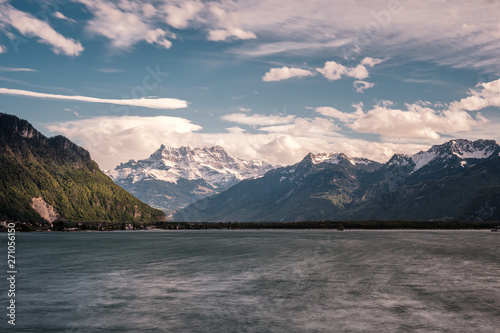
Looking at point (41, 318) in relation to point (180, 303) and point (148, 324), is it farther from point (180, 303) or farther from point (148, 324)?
point (180, 303)

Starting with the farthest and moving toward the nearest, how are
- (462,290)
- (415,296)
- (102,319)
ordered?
(462,290)
(415,296)
(102,319)

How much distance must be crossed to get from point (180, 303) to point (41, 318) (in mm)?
19025

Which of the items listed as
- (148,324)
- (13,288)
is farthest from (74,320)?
(13,288)

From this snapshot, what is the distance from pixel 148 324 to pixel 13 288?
38177 mm

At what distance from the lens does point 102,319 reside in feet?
185

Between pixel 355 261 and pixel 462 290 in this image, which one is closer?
pixel 462 290

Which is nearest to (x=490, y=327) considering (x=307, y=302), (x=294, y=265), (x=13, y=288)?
(x=307, y=302)

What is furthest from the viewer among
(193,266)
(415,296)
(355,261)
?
(355,261)

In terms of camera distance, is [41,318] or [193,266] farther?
[193,266]

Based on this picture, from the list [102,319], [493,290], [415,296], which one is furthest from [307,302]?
[493,290]

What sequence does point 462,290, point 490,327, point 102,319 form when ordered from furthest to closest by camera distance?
point 462,290 → point 102,319 → point 490,327

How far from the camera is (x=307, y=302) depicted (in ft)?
220

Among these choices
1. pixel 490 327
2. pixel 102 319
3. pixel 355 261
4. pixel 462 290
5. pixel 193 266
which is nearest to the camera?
pixel 490 327

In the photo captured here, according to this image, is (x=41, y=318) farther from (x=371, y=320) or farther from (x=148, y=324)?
(x=371, y=320)
